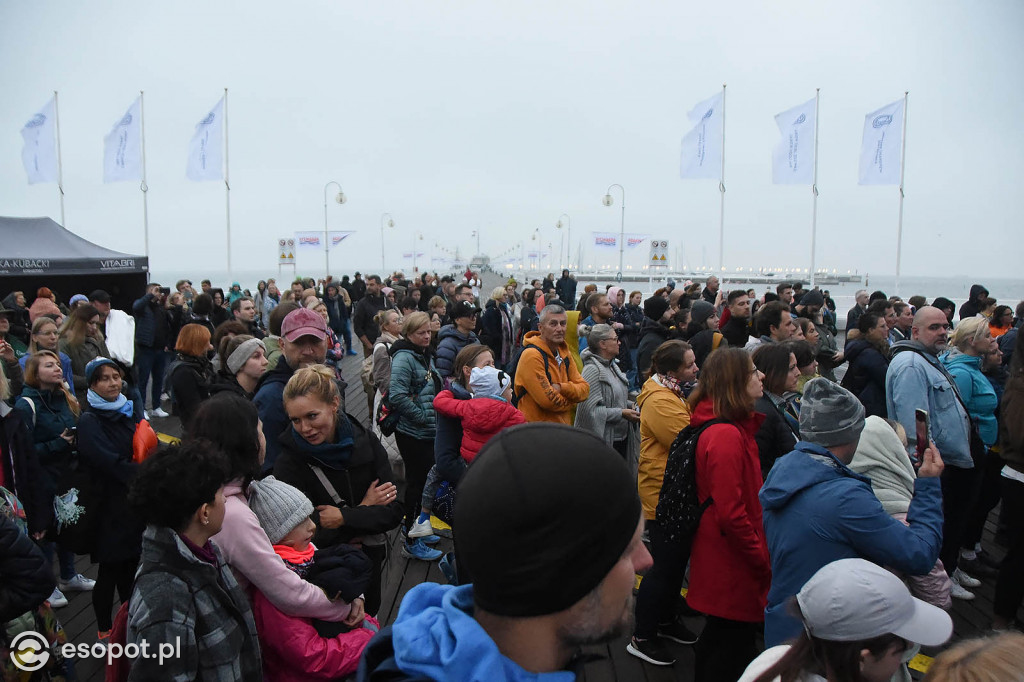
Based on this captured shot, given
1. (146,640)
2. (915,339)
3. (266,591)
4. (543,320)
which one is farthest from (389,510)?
(915,339)

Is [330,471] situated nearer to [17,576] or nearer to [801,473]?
[17,576]

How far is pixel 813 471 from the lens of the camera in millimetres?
2443

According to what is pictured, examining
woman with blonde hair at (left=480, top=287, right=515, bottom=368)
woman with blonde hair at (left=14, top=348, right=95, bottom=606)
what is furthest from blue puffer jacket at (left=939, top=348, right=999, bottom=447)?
woman with blonde hair at (left=14, top=348, right=95, bottom=606)

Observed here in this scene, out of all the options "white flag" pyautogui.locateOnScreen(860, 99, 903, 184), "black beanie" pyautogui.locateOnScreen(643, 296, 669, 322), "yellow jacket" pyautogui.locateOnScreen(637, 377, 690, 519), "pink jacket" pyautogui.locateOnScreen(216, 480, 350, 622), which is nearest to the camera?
"pink jacket" pyautogui.locateOnScreen(216, 480, 350, 622)

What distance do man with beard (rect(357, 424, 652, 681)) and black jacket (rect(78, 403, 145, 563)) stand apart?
3340mm

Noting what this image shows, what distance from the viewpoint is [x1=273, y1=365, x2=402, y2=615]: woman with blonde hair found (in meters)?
2.83

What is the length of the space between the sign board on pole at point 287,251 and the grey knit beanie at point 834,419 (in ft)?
76.8

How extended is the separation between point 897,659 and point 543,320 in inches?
140

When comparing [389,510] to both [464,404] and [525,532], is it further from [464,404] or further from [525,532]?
[525,532]

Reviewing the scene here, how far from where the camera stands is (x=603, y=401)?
5355 mm

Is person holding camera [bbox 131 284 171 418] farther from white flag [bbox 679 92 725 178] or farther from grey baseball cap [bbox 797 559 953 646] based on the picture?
white flag [bbox 679 92 725 178]

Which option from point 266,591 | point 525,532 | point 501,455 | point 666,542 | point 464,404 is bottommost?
point 666,542

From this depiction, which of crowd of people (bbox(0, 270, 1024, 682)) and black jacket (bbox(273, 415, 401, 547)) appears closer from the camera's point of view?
crowd of people (bbox(0, 270, 1024, 682))

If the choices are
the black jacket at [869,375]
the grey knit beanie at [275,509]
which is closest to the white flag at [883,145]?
the black jacket at [869,375]
